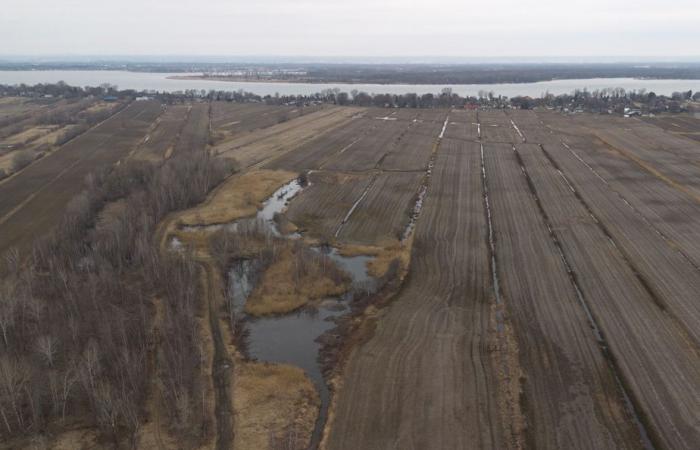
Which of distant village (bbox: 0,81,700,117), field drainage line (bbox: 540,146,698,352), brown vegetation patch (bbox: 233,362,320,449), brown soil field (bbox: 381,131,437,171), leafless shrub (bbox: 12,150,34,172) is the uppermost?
distant village (bbox: 0,81,700,117)

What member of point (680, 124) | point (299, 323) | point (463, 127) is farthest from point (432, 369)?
point (680, 124)

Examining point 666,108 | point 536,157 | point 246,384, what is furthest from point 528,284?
point 666,108

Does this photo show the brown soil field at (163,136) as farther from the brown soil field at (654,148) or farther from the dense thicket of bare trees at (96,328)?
the brown soil field at (654,148)

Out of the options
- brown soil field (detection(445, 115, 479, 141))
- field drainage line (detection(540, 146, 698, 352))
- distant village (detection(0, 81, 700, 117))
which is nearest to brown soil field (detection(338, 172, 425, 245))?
field drainage line (detection(540, 146, 698, 352))

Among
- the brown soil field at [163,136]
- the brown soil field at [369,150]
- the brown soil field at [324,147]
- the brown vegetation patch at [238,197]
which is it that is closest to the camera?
the brown vegetation patch at [238,197]

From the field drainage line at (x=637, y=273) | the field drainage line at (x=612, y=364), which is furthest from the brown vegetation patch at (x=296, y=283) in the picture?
the field drainage line at (x=637, y=273)

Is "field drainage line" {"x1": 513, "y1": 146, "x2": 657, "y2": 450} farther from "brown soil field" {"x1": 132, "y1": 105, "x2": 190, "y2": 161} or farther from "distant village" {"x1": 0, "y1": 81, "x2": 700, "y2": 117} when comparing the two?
"distant village" {"x1": 0, "y1": 81, "x2": 700, "y2": 117}

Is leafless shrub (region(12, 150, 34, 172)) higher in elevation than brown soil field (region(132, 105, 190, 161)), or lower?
lower
